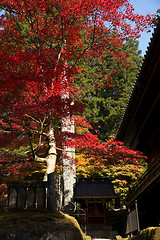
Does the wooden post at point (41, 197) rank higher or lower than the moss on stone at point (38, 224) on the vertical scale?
higher

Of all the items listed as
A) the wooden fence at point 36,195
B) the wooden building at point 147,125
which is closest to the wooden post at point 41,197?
the wooden fence at point 36,195

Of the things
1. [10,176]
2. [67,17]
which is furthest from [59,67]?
[10,176]

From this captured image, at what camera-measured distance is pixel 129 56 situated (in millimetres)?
29938

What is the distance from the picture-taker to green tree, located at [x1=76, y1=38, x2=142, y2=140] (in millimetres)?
24578

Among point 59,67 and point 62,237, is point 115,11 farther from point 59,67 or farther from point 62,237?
point 62,237

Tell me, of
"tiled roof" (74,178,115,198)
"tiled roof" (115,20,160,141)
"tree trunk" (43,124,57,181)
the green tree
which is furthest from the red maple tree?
the green tree

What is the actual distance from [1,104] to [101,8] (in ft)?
27.1

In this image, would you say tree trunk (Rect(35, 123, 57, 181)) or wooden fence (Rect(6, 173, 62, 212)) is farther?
tree trunk (Rect(35, 123, 57, 181))

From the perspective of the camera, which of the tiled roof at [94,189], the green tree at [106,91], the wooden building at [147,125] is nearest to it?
the wooden building at [147,125]

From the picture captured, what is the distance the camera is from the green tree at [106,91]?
80.6ft

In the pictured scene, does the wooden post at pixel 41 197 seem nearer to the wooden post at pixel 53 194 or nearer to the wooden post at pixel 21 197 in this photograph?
the wooden post at pixel 53 194

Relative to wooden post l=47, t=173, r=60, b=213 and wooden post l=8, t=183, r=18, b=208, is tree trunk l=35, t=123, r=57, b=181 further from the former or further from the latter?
wooden post l=47, t=173, r=60, b=213

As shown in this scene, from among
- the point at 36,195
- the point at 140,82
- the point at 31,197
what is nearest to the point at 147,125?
the point at 140,82

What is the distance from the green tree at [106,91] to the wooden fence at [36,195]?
1876 cm
